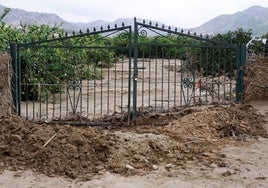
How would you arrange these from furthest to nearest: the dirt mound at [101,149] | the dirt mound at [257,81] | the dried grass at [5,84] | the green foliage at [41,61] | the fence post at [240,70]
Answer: the green foliage at [41,61] → the dirt mound at [257,81] → the fence post at [240,70] → the dried grass at [5,84] → the dirt mound at [101,149]

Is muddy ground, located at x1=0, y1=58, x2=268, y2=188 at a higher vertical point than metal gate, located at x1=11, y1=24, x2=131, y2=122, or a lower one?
lower

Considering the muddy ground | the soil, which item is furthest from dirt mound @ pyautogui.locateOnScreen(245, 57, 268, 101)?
the soil

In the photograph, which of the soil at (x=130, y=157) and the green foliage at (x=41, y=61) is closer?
the soil at (x=130, y=157)

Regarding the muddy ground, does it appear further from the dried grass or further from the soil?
the dried grass

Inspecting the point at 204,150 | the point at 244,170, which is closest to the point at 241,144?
the point at 204,150

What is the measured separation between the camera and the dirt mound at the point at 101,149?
5.26 meters

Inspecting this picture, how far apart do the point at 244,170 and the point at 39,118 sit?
14.3ft

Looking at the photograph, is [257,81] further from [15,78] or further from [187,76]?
[15,78]

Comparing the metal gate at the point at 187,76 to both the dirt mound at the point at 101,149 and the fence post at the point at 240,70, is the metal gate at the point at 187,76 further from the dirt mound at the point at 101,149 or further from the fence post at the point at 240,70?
the dirt mound at the point at 101,149

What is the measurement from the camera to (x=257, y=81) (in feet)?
29.0

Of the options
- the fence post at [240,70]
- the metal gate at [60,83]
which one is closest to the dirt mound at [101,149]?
the metal gate at [60,83]

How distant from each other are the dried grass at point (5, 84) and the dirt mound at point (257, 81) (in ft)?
14.9

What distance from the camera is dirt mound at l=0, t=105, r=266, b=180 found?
207 inches

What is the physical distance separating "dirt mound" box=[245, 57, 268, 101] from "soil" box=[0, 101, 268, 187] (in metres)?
2.08
